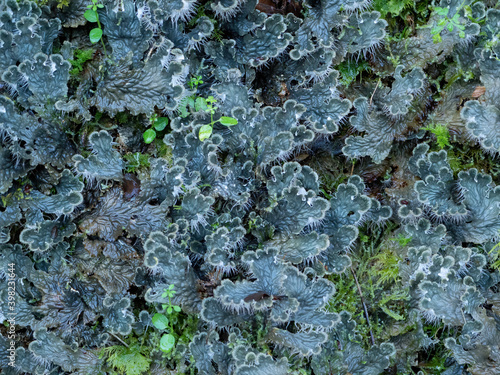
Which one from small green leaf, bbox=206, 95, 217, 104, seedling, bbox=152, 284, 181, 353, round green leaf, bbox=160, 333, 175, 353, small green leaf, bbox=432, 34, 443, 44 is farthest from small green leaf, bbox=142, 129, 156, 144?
small green leaf, bbox=432, 34, 443, 44

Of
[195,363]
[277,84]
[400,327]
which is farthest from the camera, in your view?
[277,84]

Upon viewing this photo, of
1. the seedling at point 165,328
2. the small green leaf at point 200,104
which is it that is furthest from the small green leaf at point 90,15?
the seedling at point 165,328

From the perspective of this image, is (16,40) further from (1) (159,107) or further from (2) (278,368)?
(2) (278,368)

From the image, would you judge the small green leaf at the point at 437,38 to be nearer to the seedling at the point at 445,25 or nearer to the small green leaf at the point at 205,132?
the seedling at the point at 445,25

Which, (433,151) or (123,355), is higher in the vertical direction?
(433,151)

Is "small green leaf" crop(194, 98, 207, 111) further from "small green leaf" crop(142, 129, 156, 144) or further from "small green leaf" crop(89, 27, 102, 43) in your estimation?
"small green leaf" crop(89, 27, 102, 43)

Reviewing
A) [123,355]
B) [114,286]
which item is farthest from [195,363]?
[114,286]

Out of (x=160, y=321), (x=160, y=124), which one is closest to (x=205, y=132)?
(x=160, y=124)
